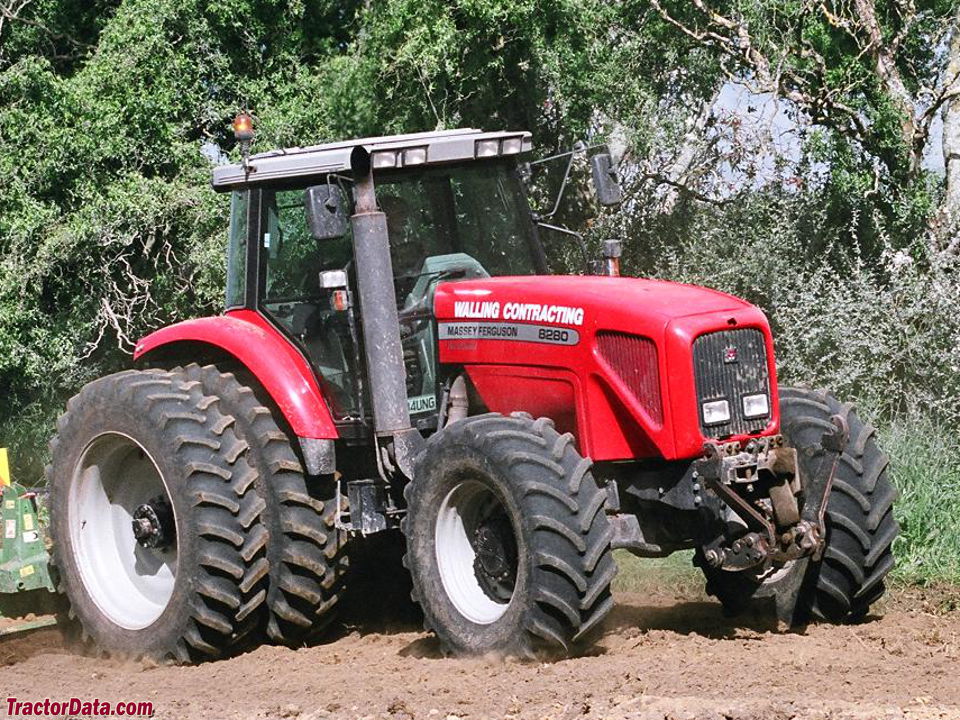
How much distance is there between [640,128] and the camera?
12695mm

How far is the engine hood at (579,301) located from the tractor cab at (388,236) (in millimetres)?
233

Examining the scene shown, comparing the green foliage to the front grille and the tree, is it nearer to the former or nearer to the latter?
the tree

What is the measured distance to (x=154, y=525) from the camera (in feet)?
23.6

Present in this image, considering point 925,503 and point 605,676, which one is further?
point 925,503

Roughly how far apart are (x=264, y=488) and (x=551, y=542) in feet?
5.66

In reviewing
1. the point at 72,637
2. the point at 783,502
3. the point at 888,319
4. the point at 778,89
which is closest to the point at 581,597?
the point at 783,502

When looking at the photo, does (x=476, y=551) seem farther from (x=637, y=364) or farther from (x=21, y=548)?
(x=21, y=548)

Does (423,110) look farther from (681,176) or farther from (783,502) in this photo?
(783,502)

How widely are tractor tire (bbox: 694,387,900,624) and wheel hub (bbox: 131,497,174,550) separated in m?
2.62

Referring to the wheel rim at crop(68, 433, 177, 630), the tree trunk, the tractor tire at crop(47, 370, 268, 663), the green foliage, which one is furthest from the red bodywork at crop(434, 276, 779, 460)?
the tree trunk

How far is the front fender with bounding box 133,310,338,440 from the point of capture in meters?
6.89

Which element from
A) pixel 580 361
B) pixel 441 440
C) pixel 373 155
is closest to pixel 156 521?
pixel 441 440

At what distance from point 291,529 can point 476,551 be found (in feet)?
3.15

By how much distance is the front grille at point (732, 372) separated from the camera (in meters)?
6.14
